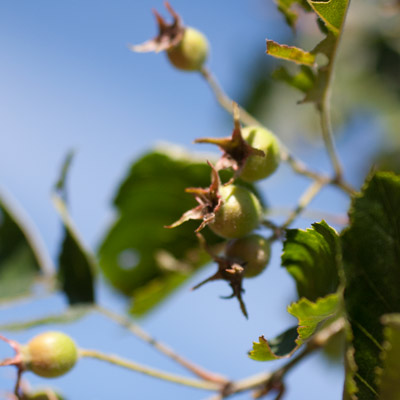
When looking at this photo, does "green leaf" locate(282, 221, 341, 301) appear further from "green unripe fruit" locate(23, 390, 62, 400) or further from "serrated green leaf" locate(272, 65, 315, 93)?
"green unripe fruit" locate(23, 390, 62, 400)

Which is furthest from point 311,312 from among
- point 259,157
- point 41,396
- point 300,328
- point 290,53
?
point 41,396

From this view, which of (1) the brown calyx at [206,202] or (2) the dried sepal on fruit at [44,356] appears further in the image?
(2) the dried sepal on fruit at [44,356]

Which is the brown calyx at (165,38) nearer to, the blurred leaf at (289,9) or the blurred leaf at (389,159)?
the blurred leaf at (289,9)

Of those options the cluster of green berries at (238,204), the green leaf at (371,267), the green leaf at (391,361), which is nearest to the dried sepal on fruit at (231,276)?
the cluster of green berries at (238,204)

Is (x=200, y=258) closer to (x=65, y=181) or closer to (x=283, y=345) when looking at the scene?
(x=65, y=181)

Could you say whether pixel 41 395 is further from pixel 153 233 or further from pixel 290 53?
pixel 290 53
